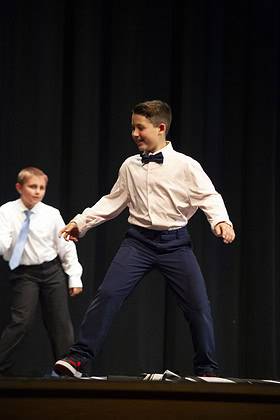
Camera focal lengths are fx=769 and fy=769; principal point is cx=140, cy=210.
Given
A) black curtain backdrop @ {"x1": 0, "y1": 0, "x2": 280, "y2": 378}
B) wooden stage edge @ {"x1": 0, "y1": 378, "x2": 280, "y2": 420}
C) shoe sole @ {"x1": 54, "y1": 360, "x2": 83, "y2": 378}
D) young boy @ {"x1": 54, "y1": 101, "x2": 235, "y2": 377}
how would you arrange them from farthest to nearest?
1. black curtain backdrop @ {"x1": 0, "y1": 0, "x2": 280, "y2": 378}
2. young boy @ {"x1": 54, "y1": 101, "x2": 235, "y2": 377}
3. shoe sole @ {"x1": 54, "y1": 360, "x2": 83, "y2": 378}
4. wooden stage edge @ {"x1": 0, "y1": 378, "x2": 280, "y2": 420}

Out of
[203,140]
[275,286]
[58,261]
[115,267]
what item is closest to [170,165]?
[115,267]

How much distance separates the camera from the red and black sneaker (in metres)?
3.09

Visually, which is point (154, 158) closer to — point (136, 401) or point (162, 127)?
point (162, 127)

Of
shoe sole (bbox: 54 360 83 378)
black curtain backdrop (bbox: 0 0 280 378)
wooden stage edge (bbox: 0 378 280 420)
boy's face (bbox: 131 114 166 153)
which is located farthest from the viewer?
black curtain backdrop (bbox: 0 0 280 378)

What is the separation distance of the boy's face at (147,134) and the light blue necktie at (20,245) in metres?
1.17

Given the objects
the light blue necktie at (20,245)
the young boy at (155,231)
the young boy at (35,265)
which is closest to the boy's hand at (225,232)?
the young boy at (155,231)

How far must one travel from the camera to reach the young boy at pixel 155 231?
10.5ft

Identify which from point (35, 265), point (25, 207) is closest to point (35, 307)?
point (35, 265)

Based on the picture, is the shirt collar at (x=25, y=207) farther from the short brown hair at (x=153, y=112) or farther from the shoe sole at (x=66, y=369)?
the shoe sole at (x=66, y=369)

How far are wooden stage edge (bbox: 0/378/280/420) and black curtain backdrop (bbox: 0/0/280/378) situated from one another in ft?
9.18

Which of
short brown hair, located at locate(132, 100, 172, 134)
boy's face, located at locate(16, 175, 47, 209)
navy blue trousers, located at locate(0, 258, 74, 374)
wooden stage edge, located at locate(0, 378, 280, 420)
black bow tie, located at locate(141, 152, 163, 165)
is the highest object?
short brown hair, located at locate(132, 100, 172, 134)

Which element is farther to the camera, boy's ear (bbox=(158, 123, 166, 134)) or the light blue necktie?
the light blue necktie

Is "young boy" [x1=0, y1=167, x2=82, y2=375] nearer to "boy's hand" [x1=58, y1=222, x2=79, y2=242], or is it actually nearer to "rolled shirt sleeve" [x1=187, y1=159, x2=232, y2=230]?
"boy's hand" [x1=58, y1=222, x2=79, y2=242]

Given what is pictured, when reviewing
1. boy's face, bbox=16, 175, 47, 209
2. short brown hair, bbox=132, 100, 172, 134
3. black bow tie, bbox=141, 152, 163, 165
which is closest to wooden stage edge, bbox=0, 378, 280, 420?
black bow tie, bbox=141, 152, 163, 165
